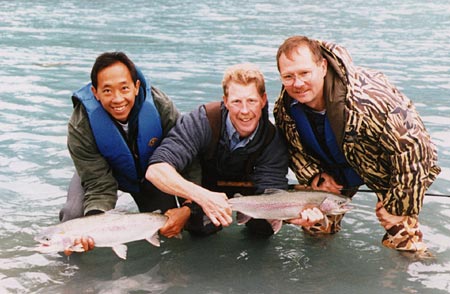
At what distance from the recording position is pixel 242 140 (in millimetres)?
5465

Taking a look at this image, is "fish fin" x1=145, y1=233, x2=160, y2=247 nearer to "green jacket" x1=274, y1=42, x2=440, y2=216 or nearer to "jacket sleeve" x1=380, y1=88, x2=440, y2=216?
"green jacket" x1=274, y1=42, x2=440, y2=216

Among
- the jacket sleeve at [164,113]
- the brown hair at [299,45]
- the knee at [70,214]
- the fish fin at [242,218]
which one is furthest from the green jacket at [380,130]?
the knee at [70,214]

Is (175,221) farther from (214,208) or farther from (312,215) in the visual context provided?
(312,215)

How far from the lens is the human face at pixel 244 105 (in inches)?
204

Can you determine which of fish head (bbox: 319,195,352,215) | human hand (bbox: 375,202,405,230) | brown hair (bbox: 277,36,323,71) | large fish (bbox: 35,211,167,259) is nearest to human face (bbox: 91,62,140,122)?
large fish (bbox: 35,211,167,259)

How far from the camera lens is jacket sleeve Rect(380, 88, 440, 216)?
16.4ft

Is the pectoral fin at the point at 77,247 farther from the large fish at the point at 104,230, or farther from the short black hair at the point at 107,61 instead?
the short black hair at the point at 107,61

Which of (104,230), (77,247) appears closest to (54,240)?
(77,247)

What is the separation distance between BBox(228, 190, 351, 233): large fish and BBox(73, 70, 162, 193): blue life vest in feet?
3.18

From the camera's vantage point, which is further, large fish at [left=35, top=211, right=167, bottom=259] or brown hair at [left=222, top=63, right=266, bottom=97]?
brown hair at [left=222, top=63, right=266, bottom=97]

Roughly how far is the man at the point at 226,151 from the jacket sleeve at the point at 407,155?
3.13 ft

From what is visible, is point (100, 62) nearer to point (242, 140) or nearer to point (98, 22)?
point (242, 140)

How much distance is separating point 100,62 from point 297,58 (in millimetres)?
1578

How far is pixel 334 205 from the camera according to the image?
17.2ft
